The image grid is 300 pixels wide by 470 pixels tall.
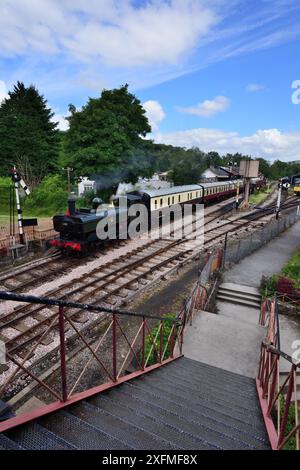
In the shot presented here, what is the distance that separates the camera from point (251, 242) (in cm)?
1513

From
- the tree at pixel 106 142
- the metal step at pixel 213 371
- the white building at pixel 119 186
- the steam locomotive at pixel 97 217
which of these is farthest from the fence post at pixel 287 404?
the tree at pixel 106 142

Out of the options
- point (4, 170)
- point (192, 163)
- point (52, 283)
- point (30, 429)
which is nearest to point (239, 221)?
point (52, 283)

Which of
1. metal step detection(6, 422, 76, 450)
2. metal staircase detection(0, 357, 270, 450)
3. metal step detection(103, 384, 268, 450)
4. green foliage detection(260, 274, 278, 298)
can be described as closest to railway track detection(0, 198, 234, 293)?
metal staircase detection(0, 357, 270, 450)

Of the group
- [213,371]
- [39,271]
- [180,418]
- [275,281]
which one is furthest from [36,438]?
[39,271]

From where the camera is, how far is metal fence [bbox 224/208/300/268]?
13.7m

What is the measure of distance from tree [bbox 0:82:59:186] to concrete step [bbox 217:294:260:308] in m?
28.0

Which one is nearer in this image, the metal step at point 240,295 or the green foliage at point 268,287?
the green foliage at point 268,287

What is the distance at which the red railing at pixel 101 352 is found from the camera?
2.82m

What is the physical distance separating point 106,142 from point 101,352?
16277 millimetres

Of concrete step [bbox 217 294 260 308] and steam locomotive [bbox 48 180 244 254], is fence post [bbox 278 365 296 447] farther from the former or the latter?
steam locomotive [bbox 48 180 244 254]

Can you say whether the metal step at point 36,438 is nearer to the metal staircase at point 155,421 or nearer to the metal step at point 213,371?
the metal staircase at point 155,421

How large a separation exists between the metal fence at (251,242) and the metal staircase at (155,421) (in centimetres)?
899

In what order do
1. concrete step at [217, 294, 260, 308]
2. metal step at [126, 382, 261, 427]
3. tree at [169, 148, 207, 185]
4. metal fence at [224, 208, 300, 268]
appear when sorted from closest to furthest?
metal step at [126, 382, 261, 427]
concrete step at [217, 294, 260, 308]
metal fence at [224, 208, 300, 268]
tree at [169, 148, 207, 185]
